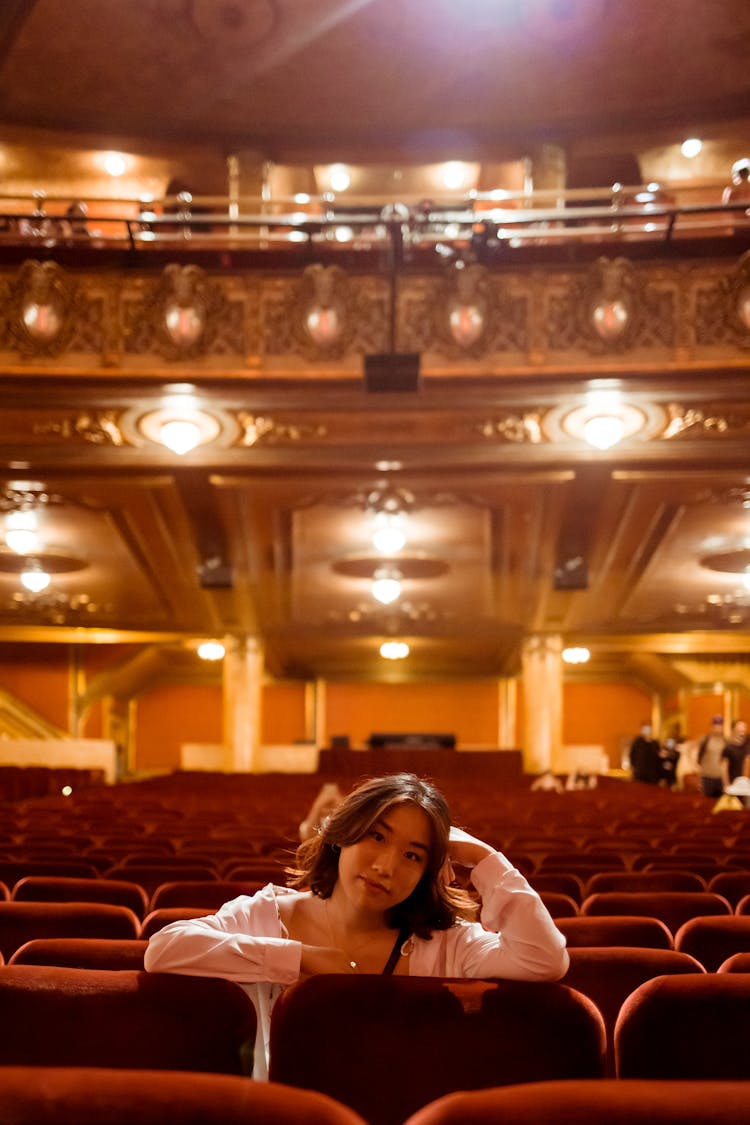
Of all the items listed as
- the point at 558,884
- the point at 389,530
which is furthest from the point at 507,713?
the point at 558,884

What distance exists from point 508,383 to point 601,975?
8.11m

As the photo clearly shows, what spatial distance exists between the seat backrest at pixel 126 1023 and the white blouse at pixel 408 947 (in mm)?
69

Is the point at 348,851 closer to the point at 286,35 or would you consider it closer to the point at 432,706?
the point at 286,35

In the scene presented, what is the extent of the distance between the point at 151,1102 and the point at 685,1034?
38.1 inches

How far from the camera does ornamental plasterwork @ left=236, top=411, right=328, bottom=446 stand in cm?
1031

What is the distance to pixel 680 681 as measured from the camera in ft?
75.0

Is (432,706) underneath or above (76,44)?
underneath

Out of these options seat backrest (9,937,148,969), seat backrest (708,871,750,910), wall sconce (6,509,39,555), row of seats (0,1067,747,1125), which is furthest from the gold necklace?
wall sconce (6,509,39,555)

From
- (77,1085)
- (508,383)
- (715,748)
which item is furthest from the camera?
(715,748)

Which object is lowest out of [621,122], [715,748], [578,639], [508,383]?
[715,748]

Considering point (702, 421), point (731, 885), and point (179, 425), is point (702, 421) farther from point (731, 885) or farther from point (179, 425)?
point (731, 885)

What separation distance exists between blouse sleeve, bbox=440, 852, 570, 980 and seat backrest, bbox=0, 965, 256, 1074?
460mm

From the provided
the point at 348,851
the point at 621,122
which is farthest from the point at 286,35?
the point at 348,851

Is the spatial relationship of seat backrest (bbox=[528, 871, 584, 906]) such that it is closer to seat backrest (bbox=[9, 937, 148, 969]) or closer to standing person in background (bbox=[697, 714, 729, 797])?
seat backrest (bbox=[9, 937, 148, 969])
